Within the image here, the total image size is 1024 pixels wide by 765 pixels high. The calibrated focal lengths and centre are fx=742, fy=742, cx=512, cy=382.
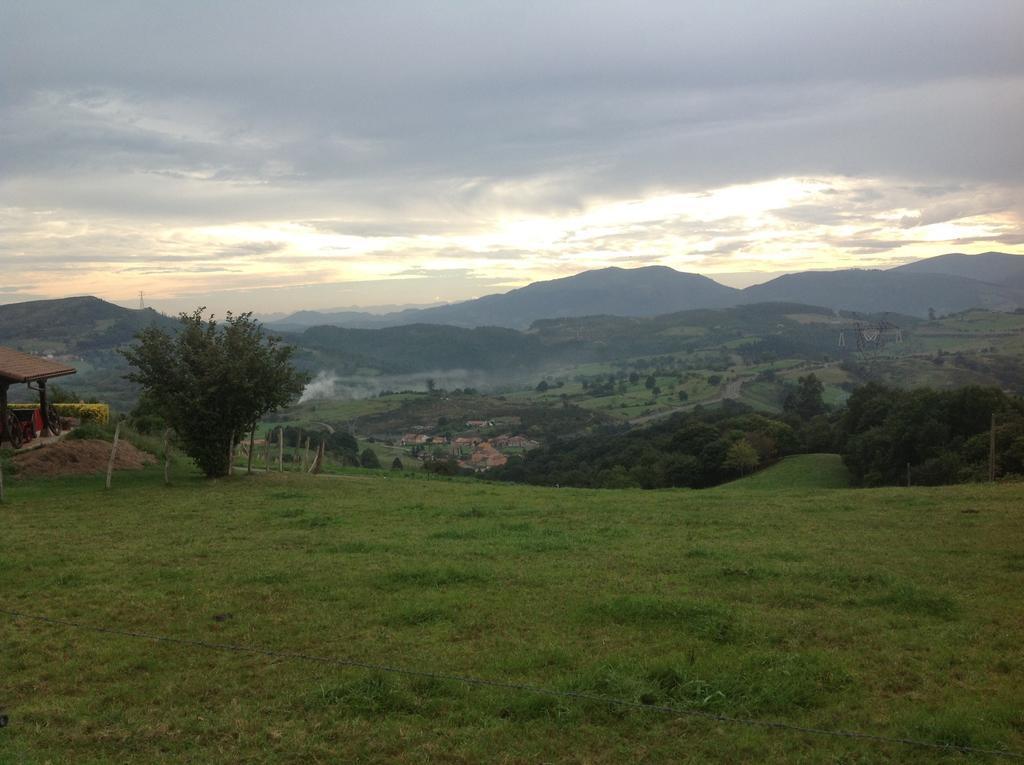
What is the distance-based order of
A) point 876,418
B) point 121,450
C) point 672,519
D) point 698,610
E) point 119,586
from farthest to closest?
1. point 876,418
2. point 121,450
3. point 672,519
4. point 119,586
5. point 698,610

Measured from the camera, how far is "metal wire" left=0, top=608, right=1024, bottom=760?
581cm

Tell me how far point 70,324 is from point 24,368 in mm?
152215

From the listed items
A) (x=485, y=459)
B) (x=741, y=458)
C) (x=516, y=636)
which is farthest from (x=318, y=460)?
(x=485, y=459)

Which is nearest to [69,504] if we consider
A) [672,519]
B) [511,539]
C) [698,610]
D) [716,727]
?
[511,539]

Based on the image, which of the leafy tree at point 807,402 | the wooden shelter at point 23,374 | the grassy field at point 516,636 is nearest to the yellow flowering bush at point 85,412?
the wooden shelter at point 23,374

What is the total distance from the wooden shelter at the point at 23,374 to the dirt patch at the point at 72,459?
2003 mm

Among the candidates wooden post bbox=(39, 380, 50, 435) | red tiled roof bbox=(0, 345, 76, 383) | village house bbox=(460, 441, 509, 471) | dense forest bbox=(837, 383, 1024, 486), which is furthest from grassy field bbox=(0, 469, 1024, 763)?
village house bbox=(460, 441, 509, 471)

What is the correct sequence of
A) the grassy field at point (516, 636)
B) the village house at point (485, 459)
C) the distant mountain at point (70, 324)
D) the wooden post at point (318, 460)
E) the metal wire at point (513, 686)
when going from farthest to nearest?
the distant mountain at point (70, 324)
the village house at point (485, 459)
the wooden post at point (318, 460)
the grassy field at point (516, 636)
the metal wire at point (513, 686)

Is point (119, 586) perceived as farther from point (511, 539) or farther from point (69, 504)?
point (69, 504)

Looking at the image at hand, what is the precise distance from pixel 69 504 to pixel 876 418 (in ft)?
139

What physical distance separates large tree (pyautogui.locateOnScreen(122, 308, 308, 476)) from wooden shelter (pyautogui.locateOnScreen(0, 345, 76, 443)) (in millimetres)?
4072

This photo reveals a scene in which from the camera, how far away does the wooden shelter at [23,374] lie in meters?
23.2

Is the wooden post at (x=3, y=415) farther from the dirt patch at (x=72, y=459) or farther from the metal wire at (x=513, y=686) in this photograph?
the metal wire at (x=513, y=686)

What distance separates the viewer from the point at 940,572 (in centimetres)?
1075
